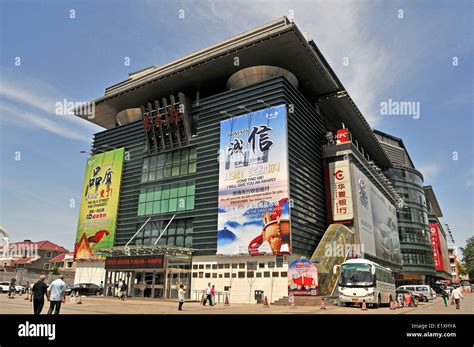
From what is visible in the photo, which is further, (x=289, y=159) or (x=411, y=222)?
(x=411, y=222)

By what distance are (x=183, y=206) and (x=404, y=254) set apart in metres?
59.4

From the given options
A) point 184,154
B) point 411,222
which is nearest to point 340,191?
point 184,154

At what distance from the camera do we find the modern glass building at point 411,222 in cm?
8038

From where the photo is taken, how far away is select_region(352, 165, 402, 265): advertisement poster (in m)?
46.8

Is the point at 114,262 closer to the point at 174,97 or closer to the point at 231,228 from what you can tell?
the point at 231,228

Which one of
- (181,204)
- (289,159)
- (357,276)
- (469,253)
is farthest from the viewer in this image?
(469,253)

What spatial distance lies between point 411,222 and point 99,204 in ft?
225

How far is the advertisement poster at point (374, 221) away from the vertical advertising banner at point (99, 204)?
31684 mm

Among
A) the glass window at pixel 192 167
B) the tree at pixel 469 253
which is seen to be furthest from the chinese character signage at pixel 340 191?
the tree at pixel 469 253

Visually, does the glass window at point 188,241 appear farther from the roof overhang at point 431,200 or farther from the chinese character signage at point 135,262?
the roof overhang at point 431,200

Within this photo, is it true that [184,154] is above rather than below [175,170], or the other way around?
above

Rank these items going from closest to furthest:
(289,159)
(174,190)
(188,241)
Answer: (289,159) < (188,241) < (174,190)

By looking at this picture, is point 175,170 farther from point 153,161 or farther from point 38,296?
point 38,296

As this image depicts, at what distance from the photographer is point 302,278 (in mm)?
31953
